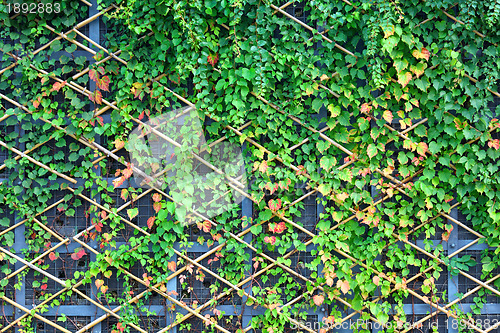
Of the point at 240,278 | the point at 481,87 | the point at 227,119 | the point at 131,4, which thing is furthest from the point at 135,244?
the point at 481,87

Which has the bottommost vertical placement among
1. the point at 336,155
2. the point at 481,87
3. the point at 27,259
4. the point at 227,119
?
the point at 27,259

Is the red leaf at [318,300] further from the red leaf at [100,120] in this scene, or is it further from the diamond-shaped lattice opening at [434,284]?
the red leaf at [100,120]

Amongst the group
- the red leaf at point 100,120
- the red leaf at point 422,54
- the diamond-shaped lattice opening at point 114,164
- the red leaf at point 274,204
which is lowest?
the red leaf at point 274,204

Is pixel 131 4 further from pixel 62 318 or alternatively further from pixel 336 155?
pixel 62 318

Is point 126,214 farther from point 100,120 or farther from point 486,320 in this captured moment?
point 486,320

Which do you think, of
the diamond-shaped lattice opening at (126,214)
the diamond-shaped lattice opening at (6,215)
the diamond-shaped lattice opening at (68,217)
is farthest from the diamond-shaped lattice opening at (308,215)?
the diamond-shaped lattice opening at (6,215)

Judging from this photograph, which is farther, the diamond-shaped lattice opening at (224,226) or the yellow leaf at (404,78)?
the diamond-shaped lattice opening at (224,226)

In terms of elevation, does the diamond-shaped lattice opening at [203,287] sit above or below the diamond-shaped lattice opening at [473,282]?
below
